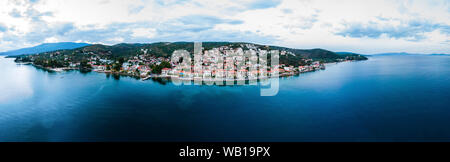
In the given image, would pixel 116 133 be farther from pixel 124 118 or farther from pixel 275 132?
pixel 275 132

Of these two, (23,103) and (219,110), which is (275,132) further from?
(23,103)

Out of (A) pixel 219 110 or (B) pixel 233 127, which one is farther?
(A) pixel 219 110
